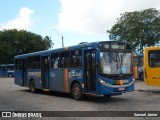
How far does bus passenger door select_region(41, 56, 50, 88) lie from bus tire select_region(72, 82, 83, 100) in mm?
3667

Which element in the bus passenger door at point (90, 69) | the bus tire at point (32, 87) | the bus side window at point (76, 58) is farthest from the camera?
the bus tire at point (32, 87)

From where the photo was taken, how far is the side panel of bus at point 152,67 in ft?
64.2

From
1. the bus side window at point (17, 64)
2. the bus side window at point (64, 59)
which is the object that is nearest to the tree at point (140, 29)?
the bus side window at point (17, 64)

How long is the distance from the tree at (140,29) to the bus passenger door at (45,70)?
4682 cm

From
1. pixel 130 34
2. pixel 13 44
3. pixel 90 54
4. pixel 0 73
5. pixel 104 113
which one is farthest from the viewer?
pixel 13 44

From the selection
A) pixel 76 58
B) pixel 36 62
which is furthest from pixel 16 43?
pixel 76 58

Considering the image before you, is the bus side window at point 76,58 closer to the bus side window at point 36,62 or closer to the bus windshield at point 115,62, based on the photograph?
the bus windshield at point 115,62

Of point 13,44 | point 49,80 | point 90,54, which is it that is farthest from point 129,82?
point 13,44

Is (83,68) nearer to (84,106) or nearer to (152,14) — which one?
(84,106)

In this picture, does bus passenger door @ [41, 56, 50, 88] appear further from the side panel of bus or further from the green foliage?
the green foliage

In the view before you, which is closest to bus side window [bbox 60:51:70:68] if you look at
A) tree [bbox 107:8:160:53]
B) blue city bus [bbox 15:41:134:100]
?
blue city bus [bbox 15:41:134:100]

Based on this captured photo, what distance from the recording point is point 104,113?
12.2 meters

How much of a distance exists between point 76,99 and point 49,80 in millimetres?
3733

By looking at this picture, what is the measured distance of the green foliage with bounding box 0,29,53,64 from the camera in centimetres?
7075
